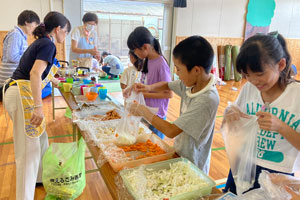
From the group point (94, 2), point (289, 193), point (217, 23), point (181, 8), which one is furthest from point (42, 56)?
point (217, 23)

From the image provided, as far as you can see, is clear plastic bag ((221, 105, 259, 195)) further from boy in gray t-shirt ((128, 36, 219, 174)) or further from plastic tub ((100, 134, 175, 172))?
plastic tub ((100, 134, 175, 172))

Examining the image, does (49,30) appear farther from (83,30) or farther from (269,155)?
(83,30)

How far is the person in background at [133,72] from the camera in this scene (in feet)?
6.34

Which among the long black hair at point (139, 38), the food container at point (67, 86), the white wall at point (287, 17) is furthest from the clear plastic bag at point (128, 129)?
the white wall at point (287, 17)

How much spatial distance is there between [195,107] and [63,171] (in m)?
1.15

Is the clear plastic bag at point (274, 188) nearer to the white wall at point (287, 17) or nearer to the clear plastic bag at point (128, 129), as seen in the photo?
the clear plastic bag at point (128, 129)

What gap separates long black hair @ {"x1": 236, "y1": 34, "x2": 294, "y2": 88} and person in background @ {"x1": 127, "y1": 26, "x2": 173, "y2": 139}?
0.81 meters

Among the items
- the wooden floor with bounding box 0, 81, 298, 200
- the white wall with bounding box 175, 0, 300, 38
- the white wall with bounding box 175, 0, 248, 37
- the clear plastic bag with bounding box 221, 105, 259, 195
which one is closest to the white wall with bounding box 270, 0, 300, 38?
the white wall with bounding box 175, 0, 300, 38

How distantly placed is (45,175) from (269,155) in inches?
59.7

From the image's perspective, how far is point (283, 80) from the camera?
101cm

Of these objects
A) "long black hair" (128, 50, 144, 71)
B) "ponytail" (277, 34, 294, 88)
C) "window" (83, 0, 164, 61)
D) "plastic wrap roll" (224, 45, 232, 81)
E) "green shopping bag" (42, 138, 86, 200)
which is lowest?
"green shopping bag" (42, 138, 86, 200)

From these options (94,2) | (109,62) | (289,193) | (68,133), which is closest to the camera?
(289,193)

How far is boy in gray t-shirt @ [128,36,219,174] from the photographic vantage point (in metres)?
1.07

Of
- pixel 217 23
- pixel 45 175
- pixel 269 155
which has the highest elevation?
pixel 217 23
